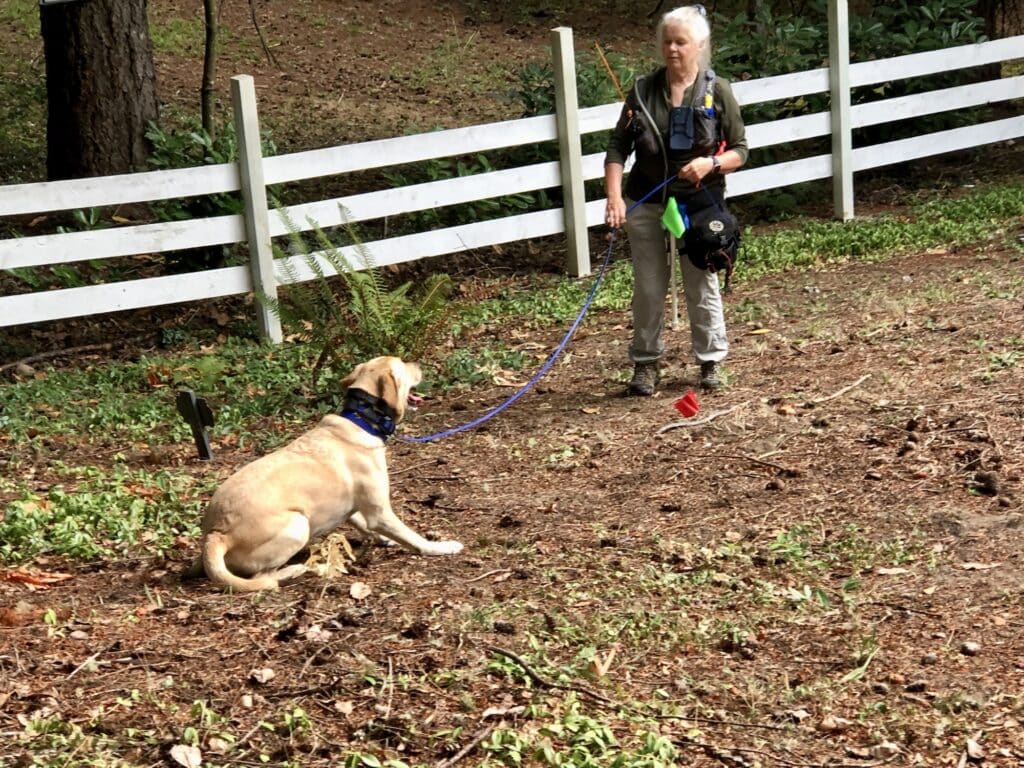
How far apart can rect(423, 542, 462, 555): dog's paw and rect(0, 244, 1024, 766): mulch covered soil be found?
0.08 meters

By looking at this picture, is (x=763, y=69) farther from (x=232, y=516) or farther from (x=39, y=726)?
(x=39, y=726)

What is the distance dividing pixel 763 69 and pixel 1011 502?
823 cm

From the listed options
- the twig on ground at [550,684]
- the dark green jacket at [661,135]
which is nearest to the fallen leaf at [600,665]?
the twig on ground at [550,684]

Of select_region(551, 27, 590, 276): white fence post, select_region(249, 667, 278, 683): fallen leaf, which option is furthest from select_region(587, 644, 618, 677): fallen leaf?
select_region(551, 27, 590, 276): white fence post

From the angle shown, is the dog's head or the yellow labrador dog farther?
the dog's head

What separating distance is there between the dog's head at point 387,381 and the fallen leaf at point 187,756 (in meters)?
2.04

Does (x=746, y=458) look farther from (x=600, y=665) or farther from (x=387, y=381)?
(x=600, y=665)

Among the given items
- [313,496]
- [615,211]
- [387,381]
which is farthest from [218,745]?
[615,211]

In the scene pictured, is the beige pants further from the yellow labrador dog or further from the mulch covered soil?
the yellow labrador dog

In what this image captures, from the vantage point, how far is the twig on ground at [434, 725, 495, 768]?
3973 mm

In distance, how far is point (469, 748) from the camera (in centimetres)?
403

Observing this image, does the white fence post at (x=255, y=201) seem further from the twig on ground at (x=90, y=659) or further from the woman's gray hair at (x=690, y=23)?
the twig on ground at (x=90, y=659)

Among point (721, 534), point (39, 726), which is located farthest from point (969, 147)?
point (39, 726)

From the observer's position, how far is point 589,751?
4.02 meters
